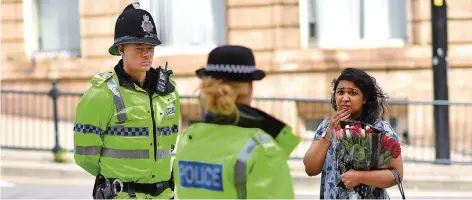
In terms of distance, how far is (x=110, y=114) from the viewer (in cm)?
480

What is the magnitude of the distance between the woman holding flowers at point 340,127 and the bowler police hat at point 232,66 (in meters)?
1.22

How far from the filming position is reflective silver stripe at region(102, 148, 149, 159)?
15.8ft

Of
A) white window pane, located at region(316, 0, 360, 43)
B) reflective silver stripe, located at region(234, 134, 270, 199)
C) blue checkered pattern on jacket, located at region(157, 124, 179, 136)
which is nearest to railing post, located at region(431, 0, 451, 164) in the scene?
white window pane, located at region(316, 0, 360, 43)

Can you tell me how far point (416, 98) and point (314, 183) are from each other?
5097mm

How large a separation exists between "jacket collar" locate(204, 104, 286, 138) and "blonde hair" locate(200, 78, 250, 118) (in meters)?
0.03

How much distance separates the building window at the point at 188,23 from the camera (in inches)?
682

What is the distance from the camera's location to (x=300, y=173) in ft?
38.9

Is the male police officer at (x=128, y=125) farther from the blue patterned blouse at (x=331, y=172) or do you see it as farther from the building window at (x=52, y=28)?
the building window at (x=52, y=28)

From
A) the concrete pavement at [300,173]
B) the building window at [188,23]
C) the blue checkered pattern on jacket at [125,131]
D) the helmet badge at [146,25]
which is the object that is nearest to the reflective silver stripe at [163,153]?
the blue checkered pattern on jacket at [125,131]

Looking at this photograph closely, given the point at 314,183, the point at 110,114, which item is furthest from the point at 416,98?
the point at 110,114

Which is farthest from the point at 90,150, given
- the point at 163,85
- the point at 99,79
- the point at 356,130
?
the point at 356,130

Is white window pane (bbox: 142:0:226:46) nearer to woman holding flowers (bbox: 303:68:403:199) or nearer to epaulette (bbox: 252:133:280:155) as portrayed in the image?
woman holding flowers (bbox: 303:68:403:199)

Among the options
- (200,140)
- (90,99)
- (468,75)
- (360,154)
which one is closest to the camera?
(200,140)

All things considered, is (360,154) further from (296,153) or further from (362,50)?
(362,50)
